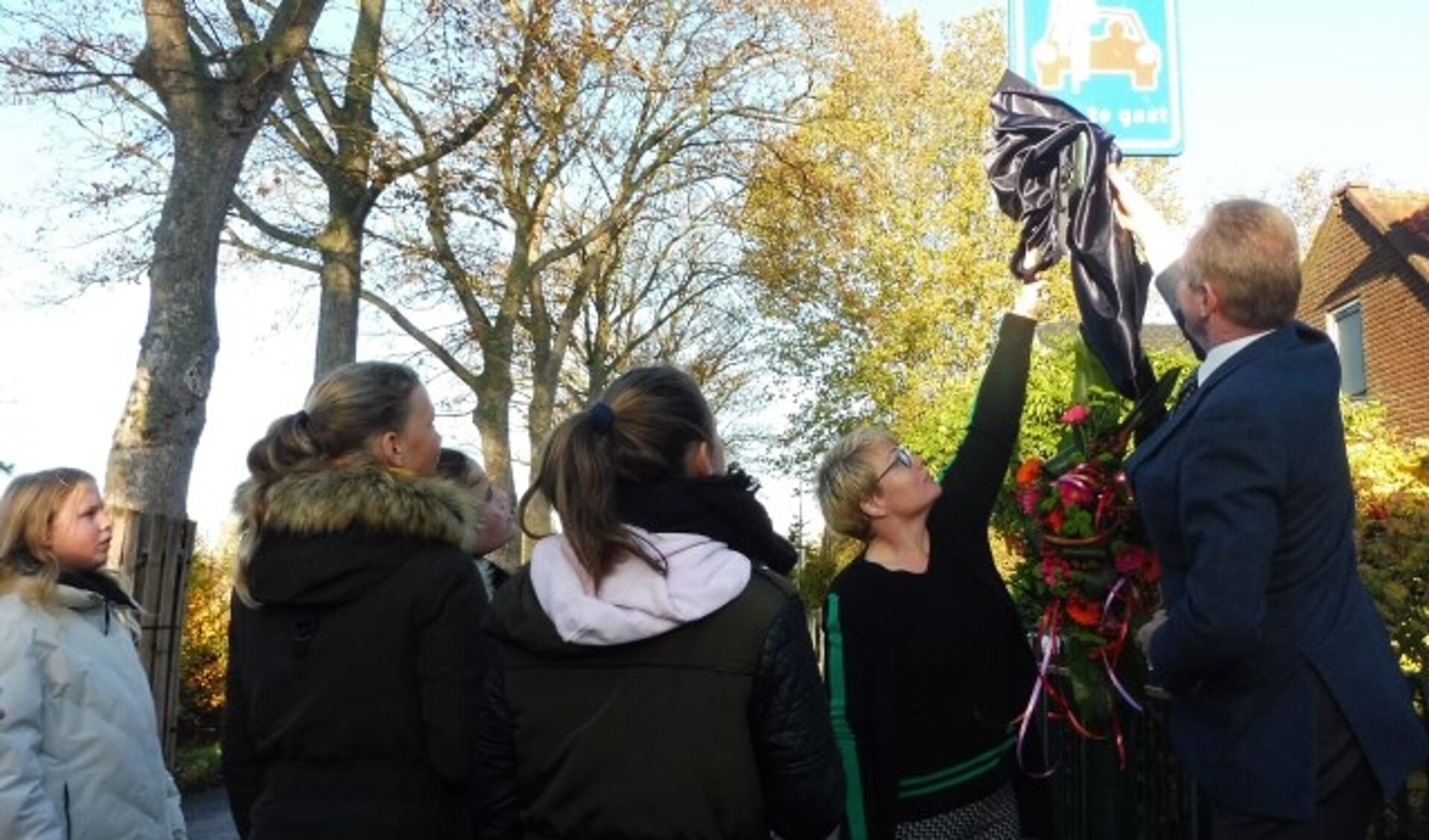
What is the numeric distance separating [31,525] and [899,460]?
268 cm

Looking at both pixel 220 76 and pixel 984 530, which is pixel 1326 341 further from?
pixel 220 76

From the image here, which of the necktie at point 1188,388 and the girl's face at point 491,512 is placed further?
the girl's face at point 491,512

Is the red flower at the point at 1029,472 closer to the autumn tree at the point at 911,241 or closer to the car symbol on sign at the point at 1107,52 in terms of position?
the car symbol on sign at the point at 1107,52

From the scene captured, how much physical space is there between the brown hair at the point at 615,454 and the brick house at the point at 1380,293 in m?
22.1

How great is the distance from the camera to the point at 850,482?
402cm

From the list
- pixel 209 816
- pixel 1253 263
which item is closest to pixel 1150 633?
pixel 1253 263

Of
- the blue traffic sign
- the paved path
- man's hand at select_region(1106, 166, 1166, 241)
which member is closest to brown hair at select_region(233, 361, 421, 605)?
man's hand at select_region(1106, 166, 1166, 241)

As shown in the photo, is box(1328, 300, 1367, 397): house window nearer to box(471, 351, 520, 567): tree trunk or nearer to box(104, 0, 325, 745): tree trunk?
box(471, 351, 520, 567): tree trunk

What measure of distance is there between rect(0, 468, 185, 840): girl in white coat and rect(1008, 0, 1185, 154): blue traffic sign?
3.81 meters

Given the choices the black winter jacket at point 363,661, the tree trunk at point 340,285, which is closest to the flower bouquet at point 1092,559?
the black winter jacket at point 363,661

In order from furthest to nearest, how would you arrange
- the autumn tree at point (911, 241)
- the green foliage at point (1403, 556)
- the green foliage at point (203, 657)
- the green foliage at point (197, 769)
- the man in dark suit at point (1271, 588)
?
the autumn tree at point (911, 241) → the green foliage at point (203, 657) → the green foliage at point (197, 769) → the green foliage at point (1403, 556) → the man in dark suit at point (1271, 588)

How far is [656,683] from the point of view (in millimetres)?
2697

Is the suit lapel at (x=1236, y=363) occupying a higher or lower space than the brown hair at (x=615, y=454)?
higher

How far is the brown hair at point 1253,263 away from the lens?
2807 mm
